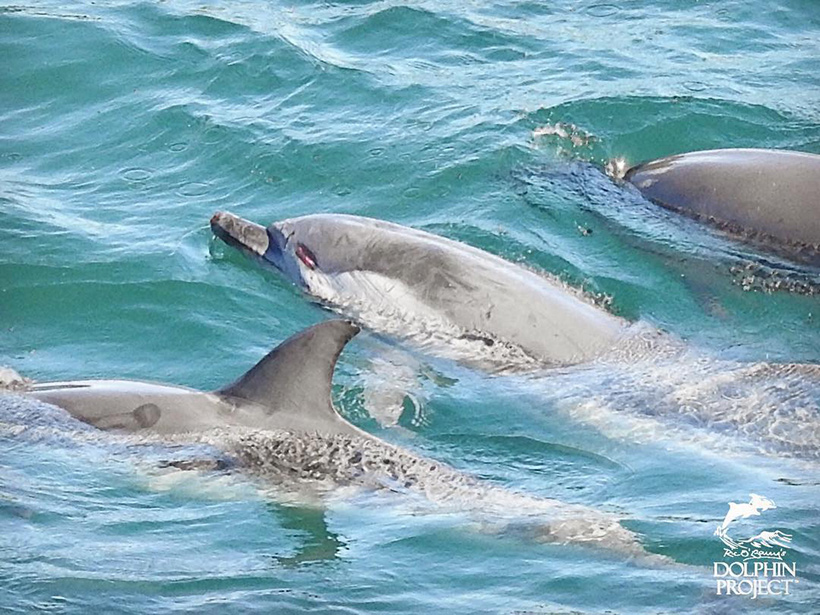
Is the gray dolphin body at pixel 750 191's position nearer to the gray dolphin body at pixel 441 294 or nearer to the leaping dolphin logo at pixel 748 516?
the gray dolphin body at pixel 441 294

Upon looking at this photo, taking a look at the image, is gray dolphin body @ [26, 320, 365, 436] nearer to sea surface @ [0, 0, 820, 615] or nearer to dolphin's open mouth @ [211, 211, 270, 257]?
sea surface @ [0, 0, 820, 615]

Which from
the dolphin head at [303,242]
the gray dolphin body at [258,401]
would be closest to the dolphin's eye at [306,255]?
the dolphin head at [303,242]

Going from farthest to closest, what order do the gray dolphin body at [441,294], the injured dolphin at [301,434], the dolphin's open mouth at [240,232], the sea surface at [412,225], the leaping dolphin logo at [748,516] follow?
the dolphin's open mouth at [240,232] → the gray dolphin body at [441,294] → the injured dolphin at [301,434] → the leaping dolphin logo at [748,516] → the sea surface at [412,225]

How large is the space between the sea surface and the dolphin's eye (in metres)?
0.23

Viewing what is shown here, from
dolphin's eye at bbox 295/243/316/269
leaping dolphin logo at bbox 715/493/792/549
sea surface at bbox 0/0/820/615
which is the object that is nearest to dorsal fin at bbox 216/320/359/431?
Answer: sea surface at bbox 0/0/820/615

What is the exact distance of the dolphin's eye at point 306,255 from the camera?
37.9 ft

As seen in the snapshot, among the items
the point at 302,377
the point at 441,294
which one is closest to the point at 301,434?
the point at 302,377

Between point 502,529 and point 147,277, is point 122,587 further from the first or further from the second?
point 147,277

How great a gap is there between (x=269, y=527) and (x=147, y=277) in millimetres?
3971

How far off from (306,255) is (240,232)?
0.72 meters

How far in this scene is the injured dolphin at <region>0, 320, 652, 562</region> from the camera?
8.58 meters

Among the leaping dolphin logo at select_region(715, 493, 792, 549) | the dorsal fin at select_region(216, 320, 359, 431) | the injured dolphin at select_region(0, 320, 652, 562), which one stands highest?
the dorsal fin at select_region(216, 320, 359, 431)

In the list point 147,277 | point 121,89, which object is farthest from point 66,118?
point 147,277

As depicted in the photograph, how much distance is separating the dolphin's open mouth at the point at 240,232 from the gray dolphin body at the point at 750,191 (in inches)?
133
